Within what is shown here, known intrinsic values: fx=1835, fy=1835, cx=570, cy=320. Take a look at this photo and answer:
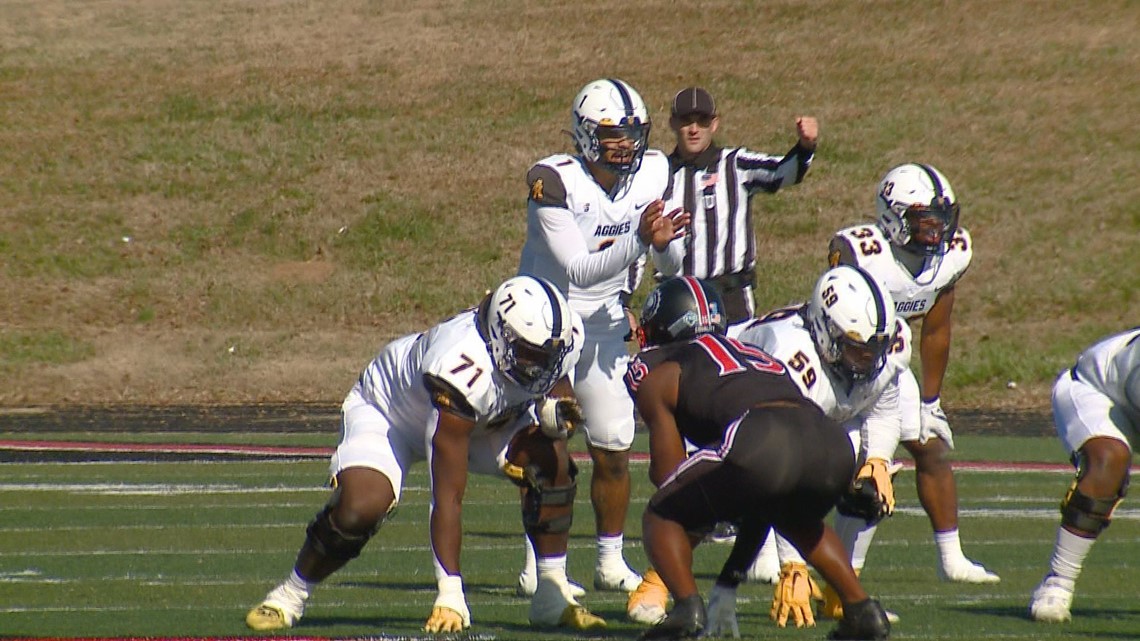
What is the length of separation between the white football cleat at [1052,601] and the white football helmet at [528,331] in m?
2.01

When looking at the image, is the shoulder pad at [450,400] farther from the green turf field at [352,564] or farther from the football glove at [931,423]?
the football glove at [931,423]

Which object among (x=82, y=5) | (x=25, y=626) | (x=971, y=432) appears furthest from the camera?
(x=82, y=5)

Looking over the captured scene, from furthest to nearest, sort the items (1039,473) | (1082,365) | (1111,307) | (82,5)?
(82,5) → (1111,307) → (1039,473) → (1082,365)

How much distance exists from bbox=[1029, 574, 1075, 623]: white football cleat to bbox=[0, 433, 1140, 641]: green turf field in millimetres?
70

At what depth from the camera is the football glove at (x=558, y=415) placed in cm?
645

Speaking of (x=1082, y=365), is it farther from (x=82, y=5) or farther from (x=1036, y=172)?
(x=82, y=5)

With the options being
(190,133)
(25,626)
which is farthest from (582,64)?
(25,626)

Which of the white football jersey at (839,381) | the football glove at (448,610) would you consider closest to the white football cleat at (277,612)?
the football glove at (448,610)

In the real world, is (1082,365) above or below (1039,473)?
above

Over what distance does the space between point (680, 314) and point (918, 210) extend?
2.04 m

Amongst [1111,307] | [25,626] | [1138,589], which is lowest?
[1111,307]

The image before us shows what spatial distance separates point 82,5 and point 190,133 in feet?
24.9

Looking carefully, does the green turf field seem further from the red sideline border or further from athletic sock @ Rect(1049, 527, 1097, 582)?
the red sideline border

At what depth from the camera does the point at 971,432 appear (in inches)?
627
